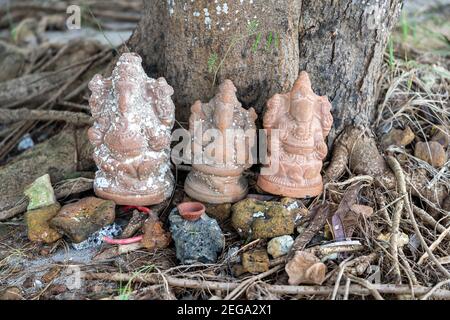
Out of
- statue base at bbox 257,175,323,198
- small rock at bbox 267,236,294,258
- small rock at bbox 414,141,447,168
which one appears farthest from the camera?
small rock at bbox 414,141,447,168

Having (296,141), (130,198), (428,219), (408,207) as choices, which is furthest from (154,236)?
(428,219)

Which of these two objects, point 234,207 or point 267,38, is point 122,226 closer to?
point 234,207

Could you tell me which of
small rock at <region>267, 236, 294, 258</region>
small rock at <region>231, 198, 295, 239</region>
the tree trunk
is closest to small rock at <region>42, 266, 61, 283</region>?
small rock at <region>231, 198, 295, 239</region>

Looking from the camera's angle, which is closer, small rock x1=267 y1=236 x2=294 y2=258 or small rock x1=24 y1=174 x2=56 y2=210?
small rock x1=267 y1=236 x2=294 y2=258

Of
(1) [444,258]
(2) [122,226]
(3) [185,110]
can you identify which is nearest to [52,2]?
(3) [185,110]

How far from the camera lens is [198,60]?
10.4 feet

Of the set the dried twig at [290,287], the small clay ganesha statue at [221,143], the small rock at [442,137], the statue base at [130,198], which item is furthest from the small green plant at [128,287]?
the small rock at [442,137]

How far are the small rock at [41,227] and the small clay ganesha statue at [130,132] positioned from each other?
324 mm

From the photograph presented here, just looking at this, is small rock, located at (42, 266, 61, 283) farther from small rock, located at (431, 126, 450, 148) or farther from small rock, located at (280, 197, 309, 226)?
small rock, located at (431, 126, 450, 148)

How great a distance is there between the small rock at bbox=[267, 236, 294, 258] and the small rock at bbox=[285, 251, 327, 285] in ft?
0.43

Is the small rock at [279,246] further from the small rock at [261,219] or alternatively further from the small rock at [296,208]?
the small rock at [296,208]

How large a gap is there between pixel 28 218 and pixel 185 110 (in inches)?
46.7

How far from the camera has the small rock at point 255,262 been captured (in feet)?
8.71

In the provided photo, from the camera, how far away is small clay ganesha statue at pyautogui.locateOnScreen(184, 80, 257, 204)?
291 cm
